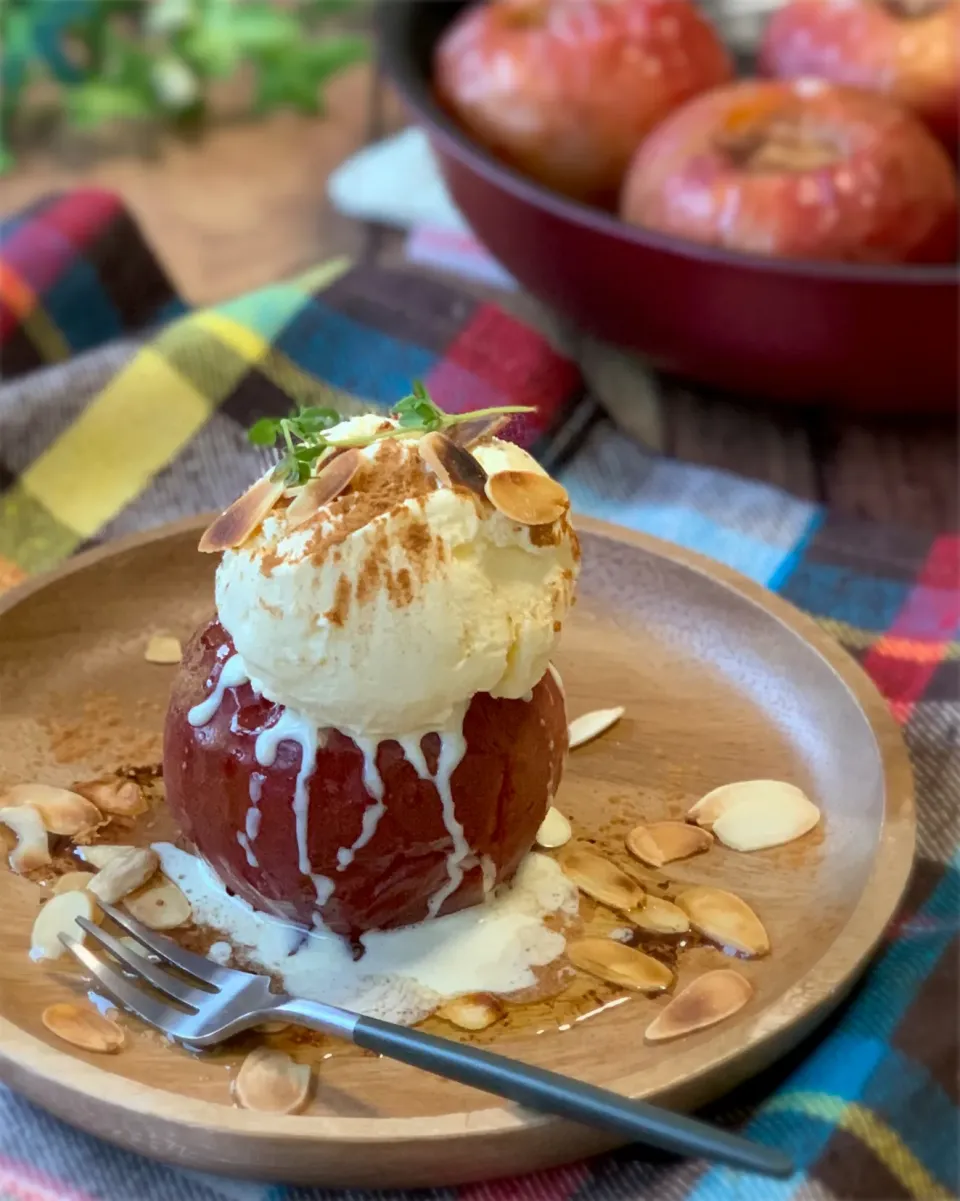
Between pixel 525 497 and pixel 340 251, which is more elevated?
pixel 525 497

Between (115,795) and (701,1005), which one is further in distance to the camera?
(115,795)

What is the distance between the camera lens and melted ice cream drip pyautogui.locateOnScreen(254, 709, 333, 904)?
1.90 ft

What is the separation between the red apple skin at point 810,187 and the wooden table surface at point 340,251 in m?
0.15

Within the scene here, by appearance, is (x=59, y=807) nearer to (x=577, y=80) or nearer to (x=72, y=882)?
(x=72, y=882)

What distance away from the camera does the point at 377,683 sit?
1.82ft

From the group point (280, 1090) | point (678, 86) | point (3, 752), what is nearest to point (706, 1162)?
point (280, 1090)

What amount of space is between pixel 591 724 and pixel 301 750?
20 centimetres

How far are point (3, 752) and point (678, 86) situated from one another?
2.46ft

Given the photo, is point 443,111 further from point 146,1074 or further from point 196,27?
point 146,1074

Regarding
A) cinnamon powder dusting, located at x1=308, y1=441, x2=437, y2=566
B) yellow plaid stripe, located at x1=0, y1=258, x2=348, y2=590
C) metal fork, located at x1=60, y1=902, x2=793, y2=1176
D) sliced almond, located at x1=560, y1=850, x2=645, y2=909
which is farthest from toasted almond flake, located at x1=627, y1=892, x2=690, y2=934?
yellow plaid stripe, located at x1=0, y1=258, x2=348, y2=590

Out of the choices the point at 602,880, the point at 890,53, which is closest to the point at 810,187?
the point at 890,53

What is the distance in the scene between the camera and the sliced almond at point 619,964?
0.58m

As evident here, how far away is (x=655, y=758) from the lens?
719 millimetres

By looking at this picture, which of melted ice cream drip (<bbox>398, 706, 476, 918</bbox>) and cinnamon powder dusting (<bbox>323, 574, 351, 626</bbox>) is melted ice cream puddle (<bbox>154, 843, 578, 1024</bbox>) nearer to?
melted ice cream drip (<bbox>398, 706, 476, 918</bbox>)
